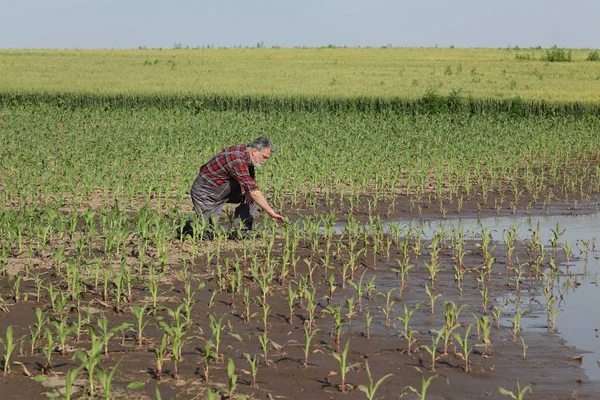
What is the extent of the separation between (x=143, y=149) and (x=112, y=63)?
34.6 m

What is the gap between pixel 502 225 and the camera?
42.0ft

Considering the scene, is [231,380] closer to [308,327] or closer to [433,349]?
[433,349]

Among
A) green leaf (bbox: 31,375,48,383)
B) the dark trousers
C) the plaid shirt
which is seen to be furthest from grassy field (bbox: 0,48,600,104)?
green leaf (bbox: 31,375,48,383)

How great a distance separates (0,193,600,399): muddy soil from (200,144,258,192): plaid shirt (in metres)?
0.71

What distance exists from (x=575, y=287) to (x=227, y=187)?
4.22 m

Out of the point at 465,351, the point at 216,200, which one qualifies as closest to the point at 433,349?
the point at 465,351

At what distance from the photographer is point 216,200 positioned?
11.4 m

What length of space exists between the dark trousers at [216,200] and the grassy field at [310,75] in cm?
2202

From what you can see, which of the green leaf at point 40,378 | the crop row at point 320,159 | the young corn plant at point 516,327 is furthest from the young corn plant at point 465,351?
the crop row at point 320,159

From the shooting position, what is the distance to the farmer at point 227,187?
10.6 meters

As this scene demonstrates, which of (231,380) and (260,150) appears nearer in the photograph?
(231,380)

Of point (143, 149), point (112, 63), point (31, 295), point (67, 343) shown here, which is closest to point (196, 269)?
point (31, 295)

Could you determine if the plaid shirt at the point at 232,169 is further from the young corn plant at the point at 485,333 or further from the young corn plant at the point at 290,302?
the young corn plant at the point at 485,333

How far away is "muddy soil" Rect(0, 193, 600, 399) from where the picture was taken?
609 cm
